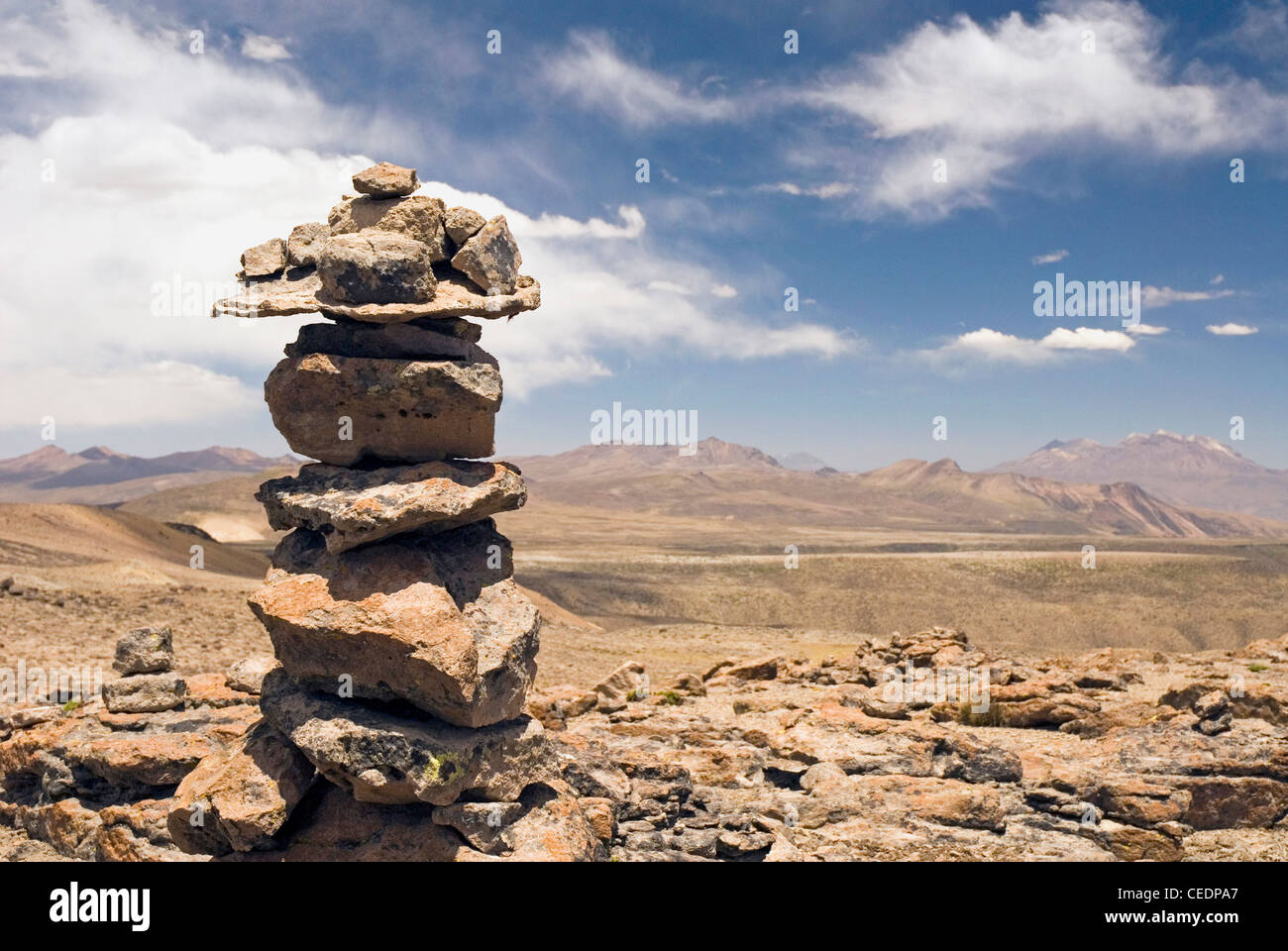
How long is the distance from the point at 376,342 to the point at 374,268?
1176 mm

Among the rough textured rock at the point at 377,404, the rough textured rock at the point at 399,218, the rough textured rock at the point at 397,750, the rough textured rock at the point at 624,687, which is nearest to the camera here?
the rough textured rock at the point at 397,750

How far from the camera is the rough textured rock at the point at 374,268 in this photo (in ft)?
35.8

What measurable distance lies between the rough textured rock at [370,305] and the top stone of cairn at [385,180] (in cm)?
120

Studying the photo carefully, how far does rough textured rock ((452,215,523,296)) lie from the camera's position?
11641mm

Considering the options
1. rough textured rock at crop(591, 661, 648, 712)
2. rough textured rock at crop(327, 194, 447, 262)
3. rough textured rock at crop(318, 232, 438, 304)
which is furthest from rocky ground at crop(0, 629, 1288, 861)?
rough textured rock at crop(327, 194, 447, 262)

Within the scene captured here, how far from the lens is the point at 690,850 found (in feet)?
39.9

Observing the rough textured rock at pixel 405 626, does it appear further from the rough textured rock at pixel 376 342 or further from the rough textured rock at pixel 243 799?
the rough textured rock at pixel 376 342

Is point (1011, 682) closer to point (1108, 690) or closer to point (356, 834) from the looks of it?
point (1108, 690)

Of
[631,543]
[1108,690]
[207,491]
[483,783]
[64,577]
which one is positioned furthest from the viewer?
[207,491]

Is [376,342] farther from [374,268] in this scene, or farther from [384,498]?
[384,498]

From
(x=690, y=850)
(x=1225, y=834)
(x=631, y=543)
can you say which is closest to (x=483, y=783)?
(x=690, y=850)

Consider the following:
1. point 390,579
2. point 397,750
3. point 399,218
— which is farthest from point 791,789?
point 399,218

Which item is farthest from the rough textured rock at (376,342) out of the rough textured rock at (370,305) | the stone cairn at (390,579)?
the rough textured rock at (370,305)
